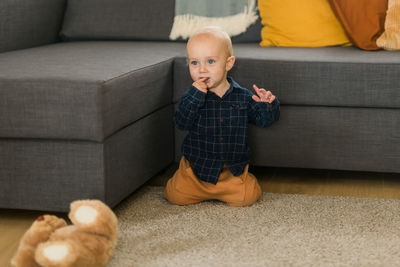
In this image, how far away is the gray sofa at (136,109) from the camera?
1.78 m

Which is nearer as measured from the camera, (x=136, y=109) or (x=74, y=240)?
(x=74, y=240)

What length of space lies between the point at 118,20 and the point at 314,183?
1.28 metres

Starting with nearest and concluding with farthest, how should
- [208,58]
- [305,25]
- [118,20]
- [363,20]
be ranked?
[208,58] < [363,20] < [305,25] < [118,20]

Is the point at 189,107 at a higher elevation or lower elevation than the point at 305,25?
lower

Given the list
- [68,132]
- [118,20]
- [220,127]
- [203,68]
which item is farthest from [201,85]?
[118,20]

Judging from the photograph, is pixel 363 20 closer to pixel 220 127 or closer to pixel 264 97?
pixel 264 97

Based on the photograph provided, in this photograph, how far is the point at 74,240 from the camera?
1.48 m

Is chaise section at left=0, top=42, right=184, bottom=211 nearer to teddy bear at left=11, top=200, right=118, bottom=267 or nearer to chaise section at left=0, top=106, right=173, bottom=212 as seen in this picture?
chaise section at left=0, top=106, right=173, bottom=212

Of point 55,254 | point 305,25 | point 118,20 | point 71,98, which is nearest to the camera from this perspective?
point 55,254

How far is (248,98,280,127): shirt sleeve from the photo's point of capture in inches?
80.7

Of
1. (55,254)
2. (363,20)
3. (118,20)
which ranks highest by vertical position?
(363,20)

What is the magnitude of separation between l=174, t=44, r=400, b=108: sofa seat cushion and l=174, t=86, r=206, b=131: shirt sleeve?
0.28 meters

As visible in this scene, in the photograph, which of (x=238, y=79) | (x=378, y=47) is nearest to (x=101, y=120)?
(x=238, y=79)

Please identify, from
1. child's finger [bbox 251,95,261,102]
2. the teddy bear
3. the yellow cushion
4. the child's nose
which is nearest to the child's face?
the child's nose
